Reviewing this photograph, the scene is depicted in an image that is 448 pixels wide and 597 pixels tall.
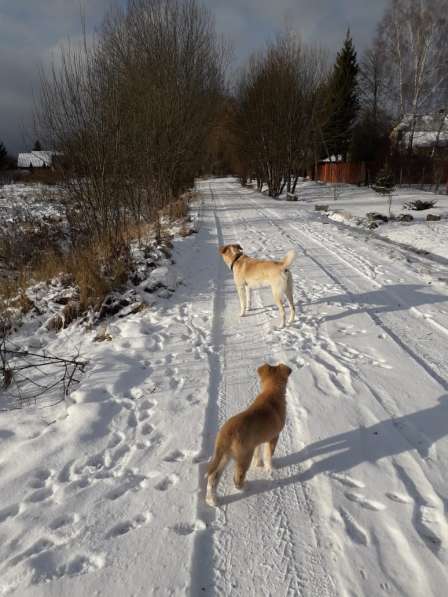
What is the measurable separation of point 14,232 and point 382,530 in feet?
34.7

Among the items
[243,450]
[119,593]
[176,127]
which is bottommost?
[119,593]

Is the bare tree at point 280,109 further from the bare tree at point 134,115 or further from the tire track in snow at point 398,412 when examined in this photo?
the tire track in snow at point 398,412

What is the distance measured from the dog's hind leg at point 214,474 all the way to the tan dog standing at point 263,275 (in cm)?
297

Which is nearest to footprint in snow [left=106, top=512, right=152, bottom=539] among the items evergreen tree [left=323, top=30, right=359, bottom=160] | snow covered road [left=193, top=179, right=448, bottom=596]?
snow covered road [left=193, top=179, right=448, bottom=596]

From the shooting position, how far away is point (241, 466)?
92.1 inches

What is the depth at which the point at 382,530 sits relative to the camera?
2131 mm

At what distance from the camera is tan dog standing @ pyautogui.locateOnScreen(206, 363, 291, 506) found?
2.27 meters

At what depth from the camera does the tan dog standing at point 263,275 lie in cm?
502

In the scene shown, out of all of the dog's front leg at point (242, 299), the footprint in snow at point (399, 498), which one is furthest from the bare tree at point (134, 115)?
the footprint in snow at point (399, 498)

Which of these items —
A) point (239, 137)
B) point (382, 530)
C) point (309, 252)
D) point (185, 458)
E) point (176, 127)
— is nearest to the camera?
point (382, 530)

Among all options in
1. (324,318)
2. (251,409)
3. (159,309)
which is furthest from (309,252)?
(251,409)

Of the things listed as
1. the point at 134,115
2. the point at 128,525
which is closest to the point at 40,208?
the point at 134,115

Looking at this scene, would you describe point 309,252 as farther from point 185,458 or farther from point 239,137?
point 239,137

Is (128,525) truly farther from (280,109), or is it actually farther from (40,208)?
(280,109)
